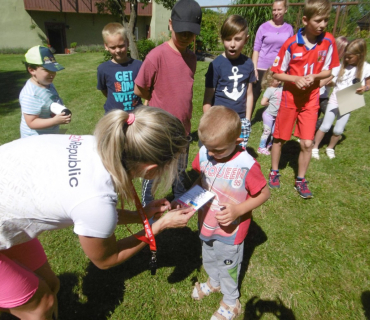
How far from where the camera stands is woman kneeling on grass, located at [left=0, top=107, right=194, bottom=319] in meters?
1.23

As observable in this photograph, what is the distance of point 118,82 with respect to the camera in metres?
3.06

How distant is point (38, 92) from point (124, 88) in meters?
0.91

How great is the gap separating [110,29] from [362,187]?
377 cm

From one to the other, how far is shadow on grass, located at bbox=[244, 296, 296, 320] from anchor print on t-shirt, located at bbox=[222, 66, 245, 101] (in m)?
2.01

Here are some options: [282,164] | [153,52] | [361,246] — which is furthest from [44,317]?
[282,164]

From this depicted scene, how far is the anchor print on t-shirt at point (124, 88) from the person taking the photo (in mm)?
3066

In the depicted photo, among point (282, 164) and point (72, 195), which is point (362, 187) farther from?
point (72, 195)

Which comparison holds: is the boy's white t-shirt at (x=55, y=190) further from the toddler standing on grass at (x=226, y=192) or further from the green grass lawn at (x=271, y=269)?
the green grass lawn at (x=271, y=269)

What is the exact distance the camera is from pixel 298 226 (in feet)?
9.72

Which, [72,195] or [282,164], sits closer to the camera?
[72,195]

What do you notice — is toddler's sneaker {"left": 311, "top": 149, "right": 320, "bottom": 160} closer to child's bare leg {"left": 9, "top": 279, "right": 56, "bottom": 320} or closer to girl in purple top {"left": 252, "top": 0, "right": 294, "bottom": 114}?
girl in purple top {"left": 252, "top": 0, "right": 294, "bottom": 114}

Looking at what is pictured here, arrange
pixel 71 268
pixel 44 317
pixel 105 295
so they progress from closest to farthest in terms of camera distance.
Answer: pixel 44 317
pixel 105 295
pixel 71 268

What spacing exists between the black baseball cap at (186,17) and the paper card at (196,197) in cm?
151

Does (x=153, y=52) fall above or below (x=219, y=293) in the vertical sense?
above
